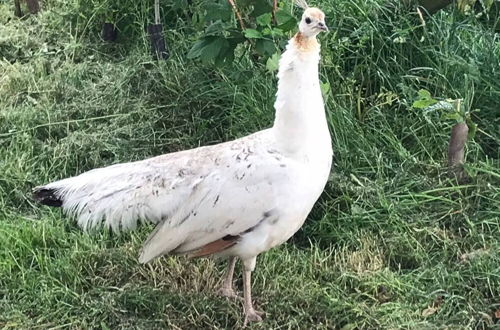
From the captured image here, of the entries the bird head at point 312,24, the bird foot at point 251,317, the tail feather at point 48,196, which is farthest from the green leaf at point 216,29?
the bird foot at point 251,317

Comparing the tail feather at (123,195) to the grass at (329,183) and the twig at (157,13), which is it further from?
the twig at (157,13)

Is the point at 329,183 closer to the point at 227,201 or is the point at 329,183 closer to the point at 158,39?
the point at 227,201

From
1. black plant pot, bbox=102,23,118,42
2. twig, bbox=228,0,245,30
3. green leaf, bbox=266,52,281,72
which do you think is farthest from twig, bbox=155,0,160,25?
green leaf, bbox=266,52,281,72

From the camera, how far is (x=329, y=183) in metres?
3.99

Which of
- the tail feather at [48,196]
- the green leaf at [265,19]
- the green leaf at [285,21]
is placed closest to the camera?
the tail feather at [48,196]

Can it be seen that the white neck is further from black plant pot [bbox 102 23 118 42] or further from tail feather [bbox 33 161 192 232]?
black plant pot [bbox 102 23 118 42]

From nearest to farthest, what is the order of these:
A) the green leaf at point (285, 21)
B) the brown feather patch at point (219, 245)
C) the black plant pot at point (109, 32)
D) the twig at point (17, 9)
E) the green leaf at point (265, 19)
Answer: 1. the brown feather patch at point (219, 245)
2. the green leaf at point (285, 21)
3. the green leaf at point (265, 19)
4. the black plant pot at point (109, 32)
5. the twig at point (17, 9)

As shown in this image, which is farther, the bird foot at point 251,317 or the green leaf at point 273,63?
the green leaf at point 273,63

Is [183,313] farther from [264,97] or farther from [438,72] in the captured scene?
[438,72]

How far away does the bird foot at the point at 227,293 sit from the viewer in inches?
136

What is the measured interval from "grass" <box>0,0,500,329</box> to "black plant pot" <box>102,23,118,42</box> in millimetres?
55

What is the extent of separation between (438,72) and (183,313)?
198cm

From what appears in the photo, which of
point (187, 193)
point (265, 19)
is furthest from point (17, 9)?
point (187, 193)

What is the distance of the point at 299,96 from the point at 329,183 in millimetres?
1046
